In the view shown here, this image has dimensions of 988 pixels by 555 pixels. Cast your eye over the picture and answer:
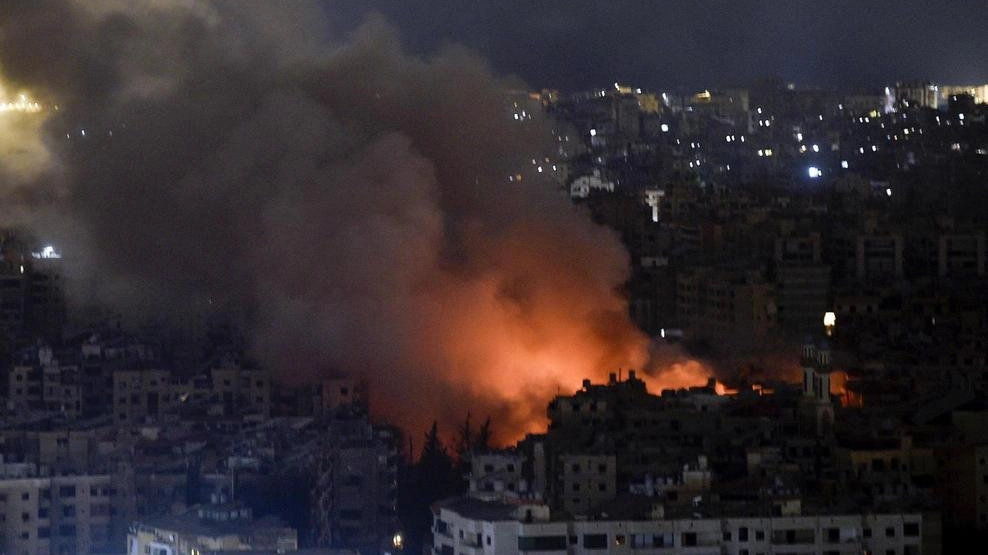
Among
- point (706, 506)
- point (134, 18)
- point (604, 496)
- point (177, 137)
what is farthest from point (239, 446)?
point (134, 18)

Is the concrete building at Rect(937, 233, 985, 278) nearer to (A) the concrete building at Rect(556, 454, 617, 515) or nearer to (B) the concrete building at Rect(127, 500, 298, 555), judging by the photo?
(A) the concrete building at Rect(556, 454, 617, 515)

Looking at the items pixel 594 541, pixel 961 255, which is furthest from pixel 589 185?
pixel 594 541

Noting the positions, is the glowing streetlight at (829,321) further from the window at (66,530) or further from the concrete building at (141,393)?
the window at (66,530)

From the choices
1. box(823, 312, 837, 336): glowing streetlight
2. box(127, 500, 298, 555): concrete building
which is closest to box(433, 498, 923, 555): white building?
box(127, 500, 298, 555): concrete building

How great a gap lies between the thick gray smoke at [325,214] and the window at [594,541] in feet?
23.2

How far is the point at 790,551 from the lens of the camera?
17.5 m

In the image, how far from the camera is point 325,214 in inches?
1120

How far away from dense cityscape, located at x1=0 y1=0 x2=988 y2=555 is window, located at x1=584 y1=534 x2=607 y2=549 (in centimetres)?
5

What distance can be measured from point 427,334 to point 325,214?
8.38ft

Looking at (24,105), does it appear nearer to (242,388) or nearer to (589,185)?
(242,388)

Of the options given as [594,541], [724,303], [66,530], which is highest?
[724,303]

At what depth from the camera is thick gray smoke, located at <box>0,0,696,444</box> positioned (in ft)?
85.8

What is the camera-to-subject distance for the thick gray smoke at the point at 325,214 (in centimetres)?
2614

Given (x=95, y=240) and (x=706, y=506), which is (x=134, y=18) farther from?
(x=706, y=506)
